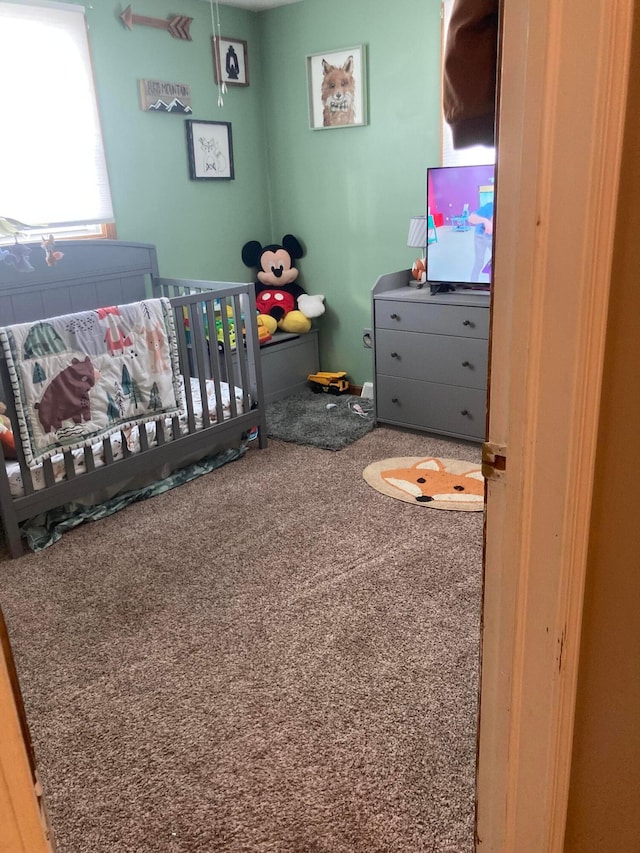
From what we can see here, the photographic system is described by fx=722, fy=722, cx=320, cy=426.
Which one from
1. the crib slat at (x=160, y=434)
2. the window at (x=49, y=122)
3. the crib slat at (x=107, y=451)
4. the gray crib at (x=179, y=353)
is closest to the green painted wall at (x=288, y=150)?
the window at (x=49, y=122)

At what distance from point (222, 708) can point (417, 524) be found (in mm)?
1224

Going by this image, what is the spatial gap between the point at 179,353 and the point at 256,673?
175 cm

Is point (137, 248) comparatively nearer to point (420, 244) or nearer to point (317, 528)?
point (420, 244)

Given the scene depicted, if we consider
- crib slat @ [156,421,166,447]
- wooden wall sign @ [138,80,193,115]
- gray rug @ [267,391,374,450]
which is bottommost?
gray rug @ [267,391,374,450]

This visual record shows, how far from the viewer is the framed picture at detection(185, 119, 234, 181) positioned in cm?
426

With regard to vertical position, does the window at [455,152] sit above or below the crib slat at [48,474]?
above

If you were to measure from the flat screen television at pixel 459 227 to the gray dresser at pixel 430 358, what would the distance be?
A: 9 centimetres

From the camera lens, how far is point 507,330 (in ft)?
3.08

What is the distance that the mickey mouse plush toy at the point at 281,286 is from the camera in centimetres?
464

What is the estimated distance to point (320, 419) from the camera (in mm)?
4168

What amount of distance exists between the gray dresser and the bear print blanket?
1156mm

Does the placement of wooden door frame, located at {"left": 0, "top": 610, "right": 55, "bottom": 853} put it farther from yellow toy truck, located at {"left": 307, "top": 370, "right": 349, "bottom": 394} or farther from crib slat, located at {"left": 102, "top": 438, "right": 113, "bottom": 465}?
yellow toy truck, located at {"left": 307, "top": 370, "right": 349, "bottom": 394}

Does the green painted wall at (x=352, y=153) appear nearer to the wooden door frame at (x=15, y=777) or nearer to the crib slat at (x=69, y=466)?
the crib slat at (x=69, y=466)

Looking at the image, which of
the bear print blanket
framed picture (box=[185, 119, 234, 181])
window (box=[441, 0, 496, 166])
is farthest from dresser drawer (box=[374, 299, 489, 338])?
framed picture (box=[185, 119, 234, 181])
